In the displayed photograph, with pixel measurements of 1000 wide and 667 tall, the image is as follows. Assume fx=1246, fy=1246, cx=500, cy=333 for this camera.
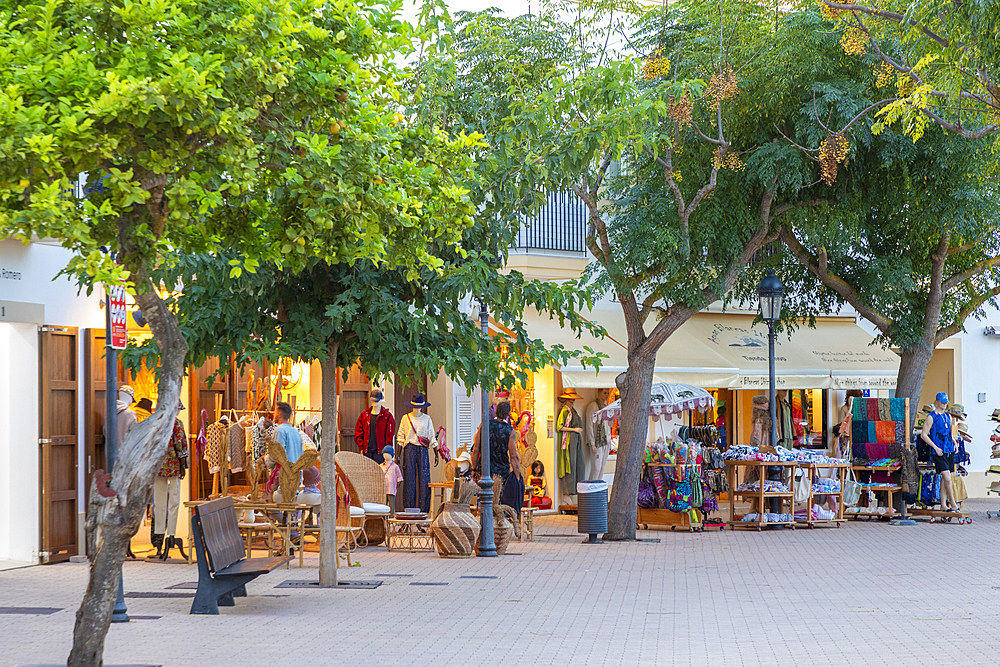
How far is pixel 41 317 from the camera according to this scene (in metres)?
14.5

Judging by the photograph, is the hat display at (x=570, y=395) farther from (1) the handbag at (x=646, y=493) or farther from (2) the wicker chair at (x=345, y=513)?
(2) the wicker chair at (x=345, y=513)

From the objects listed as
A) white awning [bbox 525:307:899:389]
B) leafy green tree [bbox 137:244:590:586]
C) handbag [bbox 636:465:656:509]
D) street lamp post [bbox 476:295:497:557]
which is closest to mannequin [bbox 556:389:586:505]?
white awning [bbox 525:307:899:389]

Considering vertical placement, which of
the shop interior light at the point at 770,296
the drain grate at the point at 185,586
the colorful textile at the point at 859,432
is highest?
the shop interior light at the point at 770,296

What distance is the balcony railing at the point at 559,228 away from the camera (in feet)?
69.9

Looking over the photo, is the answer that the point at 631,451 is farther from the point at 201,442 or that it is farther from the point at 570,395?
the point at 201,442

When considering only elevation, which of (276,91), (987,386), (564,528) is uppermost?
(276,91)

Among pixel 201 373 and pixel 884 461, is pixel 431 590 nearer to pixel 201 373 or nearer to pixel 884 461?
pixel 201 373

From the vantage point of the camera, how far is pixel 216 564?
10430 mm

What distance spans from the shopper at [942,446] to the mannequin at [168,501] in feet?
40.0

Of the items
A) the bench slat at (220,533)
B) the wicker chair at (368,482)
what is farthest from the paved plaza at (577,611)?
the wicker chair at (368,482)

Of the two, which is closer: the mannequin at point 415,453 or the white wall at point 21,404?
the white wall at point 21,404

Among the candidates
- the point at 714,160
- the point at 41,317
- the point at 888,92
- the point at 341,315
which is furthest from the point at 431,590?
the point at 888,92

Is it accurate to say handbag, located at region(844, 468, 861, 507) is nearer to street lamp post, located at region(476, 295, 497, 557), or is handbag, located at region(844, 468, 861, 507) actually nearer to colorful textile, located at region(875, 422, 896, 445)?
colorful textile, located at region(875, 422, 896, 445)

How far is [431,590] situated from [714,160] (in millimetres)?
7359
